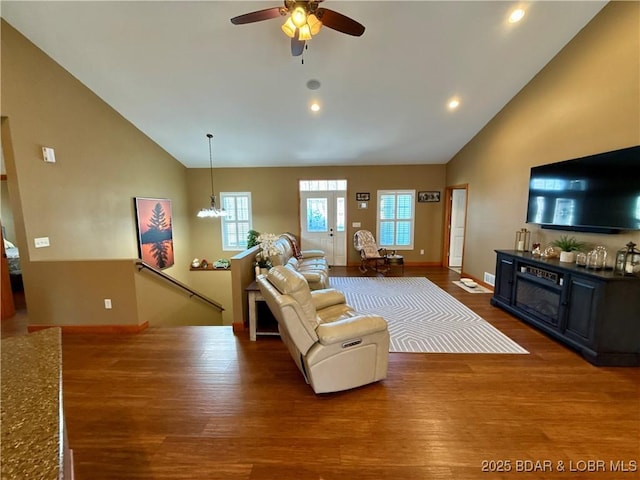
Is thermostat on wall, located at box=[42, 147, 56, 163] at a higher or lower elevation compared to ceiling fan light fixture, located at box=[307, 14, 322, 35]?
lower

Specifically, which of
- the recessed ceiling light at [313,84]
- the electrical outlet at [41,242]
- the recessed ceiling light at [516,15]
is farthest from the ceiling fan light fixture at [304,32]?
the electrical outlet at [41,242]

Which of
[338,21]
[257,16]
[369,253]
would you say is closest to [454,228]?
[369,253]

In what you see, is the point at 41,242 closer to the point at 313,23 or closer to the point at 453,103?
the point at 313,23

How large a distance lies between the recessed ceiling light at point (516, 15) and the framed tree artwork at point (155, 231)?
20.1 ft

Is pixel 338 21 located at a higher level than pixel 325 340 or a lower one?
higher

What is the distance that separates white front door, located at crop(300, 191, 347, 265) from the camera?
273 inches

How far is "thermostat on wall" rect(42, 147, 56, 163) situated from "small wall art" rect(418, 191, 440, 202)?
22.7ft

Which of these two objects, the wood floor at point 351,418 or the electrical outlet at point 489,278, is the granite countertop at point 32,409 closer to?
the wood floor at point 351,418

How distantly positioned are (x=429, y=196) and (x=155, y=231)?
6.48 metres

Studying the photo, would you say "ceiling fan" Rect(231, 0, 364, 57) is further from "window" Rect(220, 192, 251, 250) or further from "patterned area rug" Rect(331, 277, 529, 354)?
"window" Rect(220, 192, 251, 250)

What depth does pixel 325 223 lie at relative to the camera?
23.0 feet

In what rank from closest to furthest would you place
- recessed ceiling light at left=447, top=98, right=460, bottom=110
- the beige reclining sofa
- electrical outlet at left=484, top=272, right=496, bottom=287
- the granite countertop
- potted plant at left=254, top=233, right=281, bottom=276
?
the granite countertop
potted plant at left=254, top=233, right=281, bottom=276
the beige reclining sofa
recessed ceiling light at left=447, top=98, right=460, bottom=110
electrical outlet at left=484, top=272, right=496, bottom=287

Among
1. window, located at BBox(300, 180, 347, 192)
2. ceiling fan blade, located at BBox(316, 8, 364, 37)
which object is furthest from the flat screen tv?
window, located at BBox(300, 180, 347, 192)

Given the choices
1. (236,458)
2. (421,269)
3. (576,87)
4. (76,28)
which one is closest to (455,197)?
(421,269)
